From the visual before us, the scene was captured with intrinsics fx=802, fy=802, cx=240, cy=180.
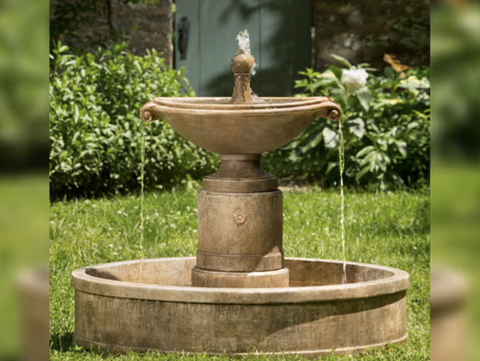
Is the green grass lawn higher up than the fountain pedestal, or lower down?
lower down

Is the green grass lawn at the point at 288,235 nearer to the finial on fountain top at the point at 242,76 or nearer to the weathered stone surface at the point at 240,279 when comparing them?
the weathered stone surface at the point at 240,279

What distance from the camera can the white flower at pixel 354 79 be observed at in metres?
8.06

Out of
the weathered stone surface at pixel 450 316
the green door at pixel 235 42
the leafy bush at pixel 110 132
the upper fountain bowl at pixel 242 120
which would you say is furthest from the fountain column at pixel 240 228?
the green door at pixel 235 42

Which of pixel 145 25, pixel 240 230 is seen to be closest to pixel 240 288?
pixel 240 230

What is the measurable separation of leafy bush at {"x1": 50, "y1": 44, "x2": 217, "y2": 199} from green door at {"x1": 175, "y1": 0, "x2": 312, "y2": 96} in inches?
63.6

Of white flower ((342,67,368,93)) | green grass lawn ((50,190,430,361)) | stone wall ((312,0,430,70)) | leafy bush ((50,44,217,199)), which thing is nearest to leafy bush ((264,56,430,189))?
white flower ((342,67,368,93))

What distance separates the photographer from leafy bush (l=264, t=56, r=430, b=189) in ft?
26.3

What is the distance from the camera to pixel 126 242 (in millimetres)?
5484

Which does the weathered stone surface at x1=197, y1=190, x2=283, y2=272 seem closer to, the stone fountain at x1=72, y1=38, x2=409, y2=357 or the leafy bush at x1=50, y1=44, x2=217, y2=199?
the stone fountain at x1=72, y1=38, x2=409, y2=357

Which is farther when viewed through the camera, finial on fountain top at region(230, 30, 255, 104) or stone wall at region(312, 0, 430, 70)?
stone wall at region(312, 0, 430, 70)

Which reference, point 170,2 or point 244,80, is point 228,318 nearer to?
point 244,80

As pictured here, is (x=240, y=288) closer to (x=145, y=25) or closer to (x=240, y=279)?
(x=240, y=279)

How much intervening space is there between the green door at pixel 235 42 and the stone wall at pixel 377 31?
39cm

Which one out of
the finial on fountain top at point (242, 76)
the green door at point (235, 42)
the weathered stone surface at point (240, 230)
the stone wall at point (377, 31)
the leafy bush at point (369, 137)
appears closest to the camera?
the weathered stone surface at point (240, 230)
